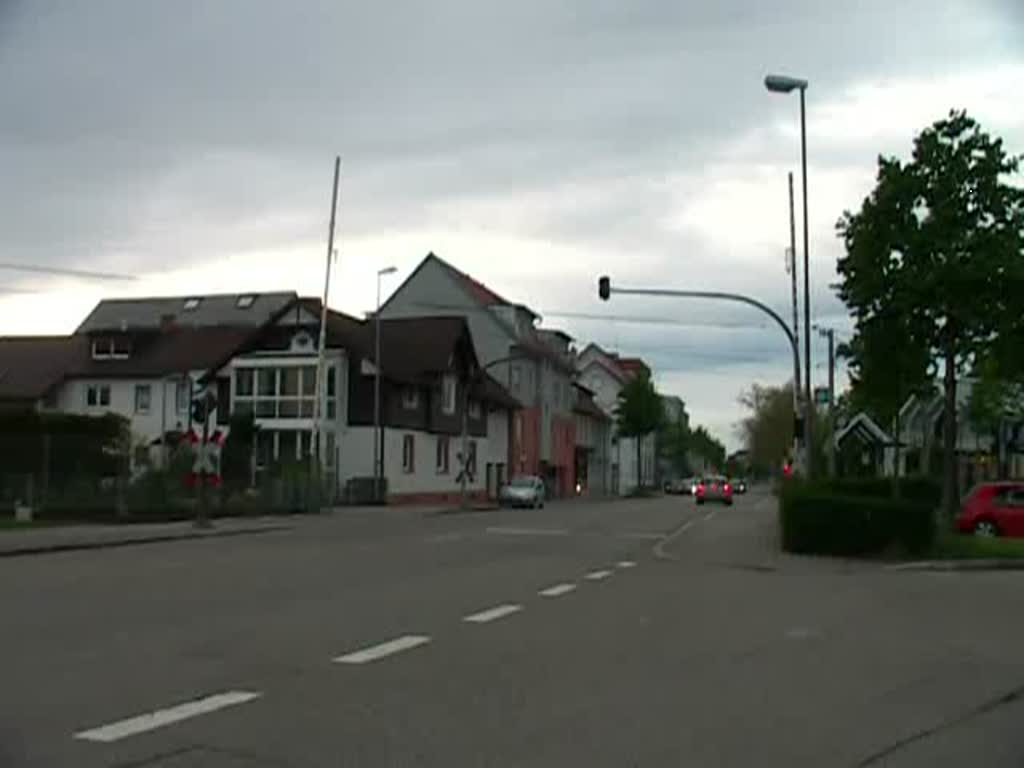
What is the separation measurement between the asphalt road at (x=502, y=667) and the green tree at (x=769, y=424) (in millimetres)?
76958

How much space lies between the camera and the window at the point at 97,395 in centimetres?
6650

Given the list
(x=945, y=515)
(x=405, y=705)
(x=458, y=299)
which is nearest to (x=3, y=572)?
(x=405, y=705)

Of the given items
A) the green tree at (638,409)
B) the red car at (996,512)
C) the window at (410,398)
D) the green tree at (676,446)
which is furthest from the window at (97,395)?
the green tree at (676,446)

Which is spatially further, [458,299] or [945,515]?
[458,299]

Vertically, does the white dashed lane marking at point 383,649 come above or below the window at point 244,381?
below

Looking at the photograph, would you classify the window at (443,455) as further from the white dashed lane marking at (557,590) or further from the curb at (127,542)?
the white dashed lane marking at (557,590)

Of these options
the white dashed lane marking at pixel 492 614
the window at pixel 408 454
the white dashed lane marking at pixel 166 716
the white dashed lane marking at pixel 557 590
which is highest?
the window at pixel 408 454

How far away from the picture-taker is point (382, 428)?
5616 centimetres

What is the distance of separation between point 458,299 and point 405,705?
73591 mm

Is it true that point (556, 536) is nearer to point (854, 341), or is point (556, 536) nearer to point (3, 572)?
point (854, 341)

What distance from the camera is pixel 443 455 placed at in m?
65.3

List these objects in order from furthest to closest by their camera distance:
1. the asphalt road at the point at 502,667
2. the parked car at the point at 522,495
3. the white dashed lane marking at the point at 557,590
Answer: the parked car at the point at 522,495, the white dashed lane marking at the point at 557,590, the asphalt road at the point at 502,667

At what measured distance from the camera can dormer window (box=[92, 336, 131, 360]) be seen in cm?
6750

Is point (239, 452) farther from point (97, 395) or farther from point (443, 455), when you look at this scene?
point (97, 395)
